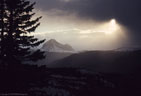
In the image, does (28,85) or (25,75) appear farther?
(25,75)

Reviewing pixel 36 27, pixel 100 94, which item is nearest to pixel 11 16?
pixel 36 27

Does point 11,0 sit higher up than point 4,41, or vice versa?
point 11,0

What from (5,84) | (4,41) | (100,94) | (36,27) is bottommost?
(100,94)

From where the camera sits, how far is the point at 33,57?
32500mm

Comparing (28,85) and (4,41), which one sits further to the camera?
(4,41)

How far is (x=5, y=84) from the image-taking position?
23094mm

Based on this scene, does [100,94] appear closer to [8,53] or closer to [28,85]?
[28,85]

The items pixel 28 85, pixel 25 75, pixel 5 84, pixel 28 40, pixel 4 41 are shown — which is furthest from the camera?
pixel 28 40

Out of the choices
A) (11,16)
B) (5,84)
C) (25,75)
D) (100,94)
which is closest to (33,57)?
(25,75)

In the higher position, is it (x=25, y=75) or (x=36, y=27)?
(x=36, y=27)

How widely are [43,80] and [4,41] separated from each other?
28.8 feet

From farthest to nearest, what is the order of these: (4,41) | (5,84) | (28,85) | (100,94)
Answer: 1. (4,41)
2. (100,94)
3. (28,85)
4. (5,84)

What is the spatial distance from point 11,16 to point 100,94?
62.5ft

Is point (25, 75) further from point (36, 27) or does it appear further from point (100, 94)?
point (100, 94)
